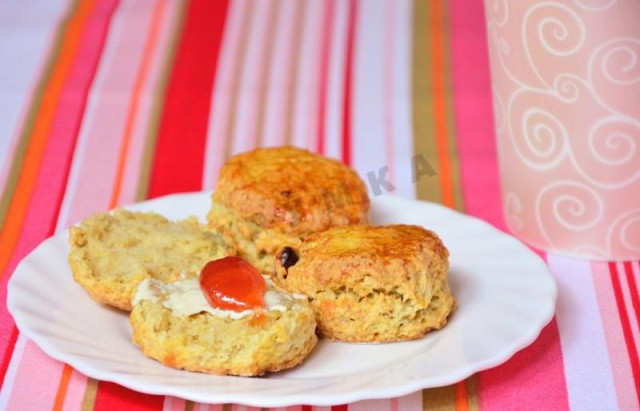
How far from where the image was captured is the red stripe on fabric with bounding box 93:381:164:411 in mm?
2648

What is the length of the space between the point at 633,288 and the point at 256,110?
1860 mm

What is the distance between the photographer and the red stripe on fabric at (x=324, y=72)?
4.44 m

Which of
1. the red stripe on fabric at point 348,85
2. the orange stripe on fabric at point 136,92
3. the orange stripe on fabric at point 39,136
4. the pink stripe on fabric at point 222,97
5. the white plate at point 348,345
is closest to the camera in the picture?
the white plate at point 348,345

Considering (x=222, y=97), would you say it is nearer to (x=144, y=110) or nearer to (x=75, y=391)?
(x=144, y=110)

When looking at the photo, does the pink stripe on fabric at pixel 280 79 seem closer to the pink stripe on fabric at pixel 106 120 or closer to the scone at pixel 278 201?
the pink stripe on fabric at pixel 106 120

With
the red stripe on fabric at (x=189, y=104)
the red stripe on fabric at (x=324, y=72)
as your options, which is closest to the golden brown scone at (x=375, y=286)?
the red stripe on fabric at (x=189, y=104)

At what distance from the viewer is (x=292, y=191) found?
3154 mm

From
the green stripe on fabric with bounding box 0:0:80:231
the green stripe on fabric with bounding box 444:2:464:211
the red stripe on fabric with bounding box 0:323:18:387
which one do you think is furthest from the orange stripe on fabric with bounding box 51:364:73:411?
the green stripe on fabric with bounding box 444:2:464:211

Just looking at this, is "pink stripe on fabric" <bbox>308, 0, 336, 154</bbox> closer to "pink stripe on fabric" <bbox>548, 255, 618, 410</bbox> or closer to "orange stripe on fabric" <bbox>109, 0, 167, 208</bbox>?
"orange stripe on fabric" <bbox>109, 0, 167, 208</bbox>

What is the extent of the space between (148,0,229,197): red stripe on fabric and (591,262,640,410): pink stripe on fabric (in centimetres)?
152

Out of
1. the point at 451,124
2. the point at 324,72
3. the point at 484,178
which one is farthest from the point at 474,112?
the point at 324,72

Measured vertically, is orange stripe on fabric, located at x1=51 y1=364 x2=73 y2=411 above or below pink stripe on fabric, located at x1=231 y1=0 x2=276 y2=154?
below

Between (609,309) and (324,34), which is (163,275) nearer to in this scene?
(609,309)

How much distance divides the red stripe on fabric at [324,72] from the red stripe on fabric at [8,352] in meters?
1.66
